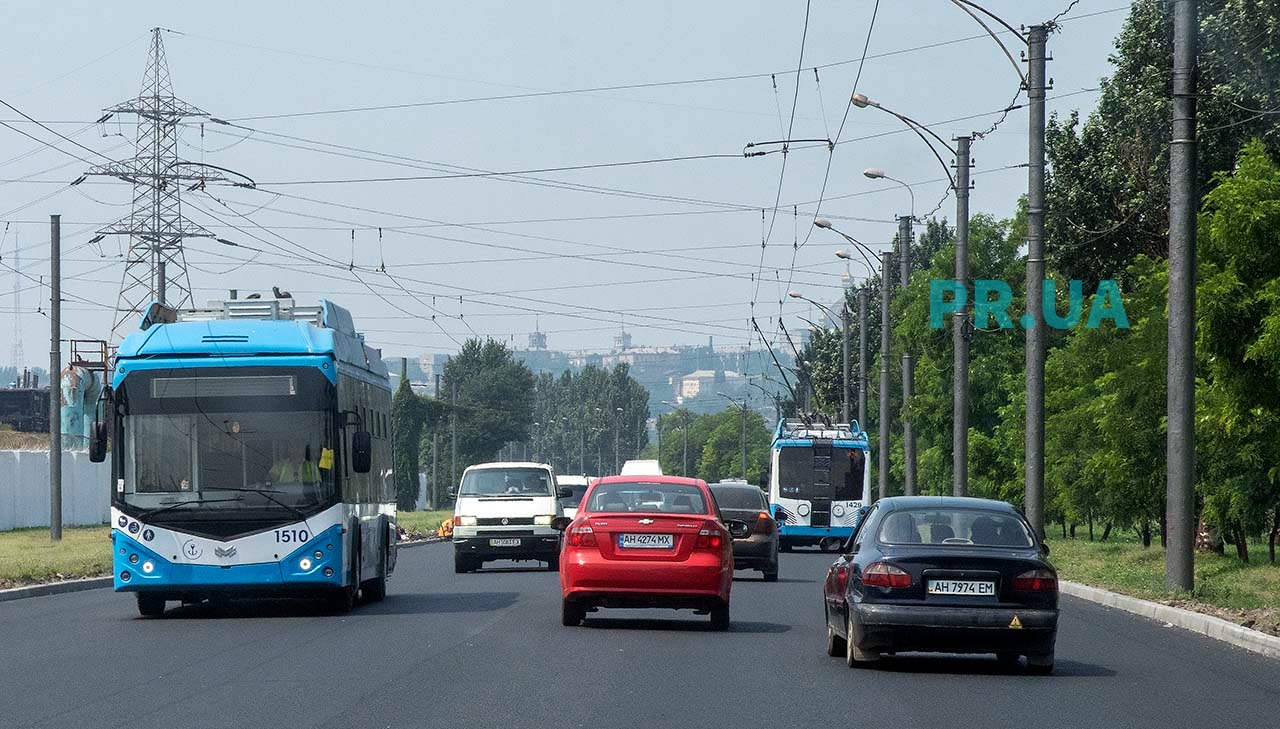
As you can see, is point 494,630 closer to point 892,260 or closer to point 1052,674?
point 1052,674

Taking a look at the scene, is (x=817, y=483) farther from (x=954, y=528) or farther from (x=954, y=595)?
(x=954, y=595)

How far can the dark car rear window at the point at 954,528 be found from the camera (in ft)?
47.4

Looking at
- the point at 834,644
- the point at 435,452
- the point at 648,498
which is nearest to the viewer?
the point at 834,644

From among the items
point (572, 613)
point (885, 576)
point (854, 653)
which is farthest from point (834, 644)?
point (572, 613)

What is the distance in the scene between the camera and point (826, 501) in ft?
169

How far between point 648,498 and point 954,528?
193 inches

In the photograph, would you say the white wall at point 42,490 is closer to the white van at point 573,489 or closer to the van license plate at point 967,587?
the white van at point 573,489

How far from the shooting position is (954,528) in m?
14.6

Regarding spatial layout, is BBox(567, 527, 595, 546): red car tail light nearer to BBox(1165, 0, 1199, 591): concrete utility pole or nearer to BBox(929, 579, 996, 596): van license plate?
BBox(929, 579, 996, 596): van license plate

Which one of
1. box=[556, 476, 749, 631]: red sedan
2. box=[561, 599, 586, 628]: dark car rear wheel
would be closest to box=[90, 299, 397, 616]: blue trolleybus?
box=[561, 599, 586, 628]: dark car rear wheel

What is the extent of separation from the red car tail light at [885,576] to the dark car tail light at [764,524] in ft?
54.1

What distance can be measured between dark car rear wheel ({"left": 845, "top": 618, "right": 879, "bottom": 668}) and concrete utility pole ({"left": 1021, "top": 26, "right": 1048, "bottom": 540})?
15.2 m

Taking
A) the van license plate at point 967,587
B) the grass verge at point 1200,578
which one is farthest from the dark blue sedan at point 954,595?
the grass verge at point 1200,578

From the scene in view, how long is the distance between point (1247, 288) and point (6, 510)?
4730 cm
